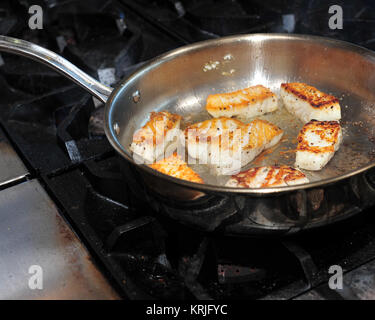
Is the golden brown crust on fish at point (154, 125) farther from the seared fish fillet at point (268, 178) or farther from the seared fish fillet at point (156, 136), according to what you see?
the seared fish fillet at point (268, 178)

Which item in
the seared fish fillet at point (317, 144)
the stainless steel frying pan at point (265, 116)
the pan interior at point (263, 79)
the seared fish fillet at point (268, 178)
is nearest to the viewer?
the stainless steel frying pan at point (265, 116)

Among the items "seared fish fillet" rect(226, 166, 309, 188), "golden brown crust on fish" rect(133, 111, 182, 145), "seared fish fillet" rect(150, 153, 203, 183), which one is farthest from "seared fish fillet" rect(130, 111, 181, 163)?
"seared fish fillet" rect(226, 166, 309, 188)

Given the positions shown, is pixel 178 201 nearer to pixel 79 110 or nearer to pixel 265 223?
pixel 265 223

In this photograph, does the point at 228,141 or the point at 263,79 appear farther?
the point at 263,79

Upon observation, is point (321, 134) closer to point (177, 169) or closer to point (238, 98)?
point (238, 98)

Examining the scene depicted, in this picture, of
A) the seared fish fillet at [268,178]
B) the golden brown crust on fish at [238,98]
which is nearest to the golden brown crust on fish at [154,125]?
the golden brown crust on fish at [238,98]

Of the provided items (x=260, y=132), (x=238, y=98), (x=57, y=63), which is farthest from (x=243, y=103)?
(x=57, y=63)
